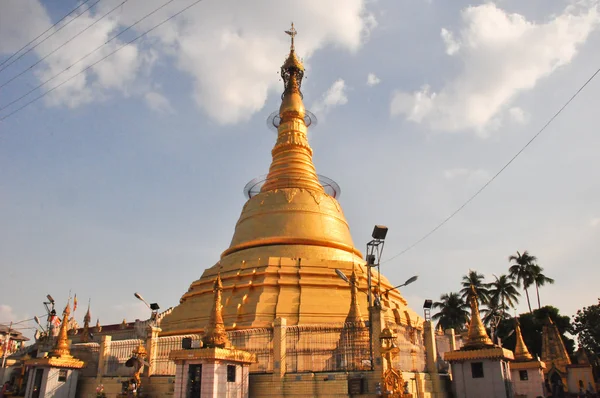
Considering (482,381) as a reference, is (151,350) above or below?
above

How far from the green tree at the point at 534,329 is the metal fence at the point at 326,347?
33.6 meters

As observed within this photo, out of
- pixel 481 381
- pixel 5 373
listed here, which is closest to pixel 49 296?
pixel 5 373

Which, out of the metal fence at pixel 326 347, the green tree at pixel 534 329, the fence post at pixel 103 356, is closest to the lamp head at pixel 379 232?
the metal fence at pixel 326 347

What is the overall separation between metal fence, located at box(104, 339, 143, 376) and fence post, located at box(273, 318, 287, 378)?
7.27m

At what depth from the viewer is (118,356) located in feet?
77.2

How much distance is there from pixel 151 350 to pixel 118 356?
270 centimetres

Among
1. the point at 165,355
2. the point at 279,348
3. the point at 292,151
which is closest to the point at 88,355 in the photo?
the point at 165,355

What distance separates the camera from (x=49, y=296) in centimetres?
3105

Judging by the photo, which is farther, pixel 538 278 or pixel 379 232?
pixel 538 278

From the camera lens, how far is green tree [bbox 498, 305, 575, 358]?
1954 inches

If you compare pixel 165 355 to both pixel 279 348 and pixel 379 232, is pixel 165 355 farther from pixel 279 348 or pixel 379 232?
pixel 379 232

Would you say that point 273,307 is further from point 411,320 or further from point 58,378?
point 58,378

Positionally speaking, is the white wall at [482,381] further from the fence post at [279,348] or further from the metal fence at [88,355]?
the metal fence at [88,355]

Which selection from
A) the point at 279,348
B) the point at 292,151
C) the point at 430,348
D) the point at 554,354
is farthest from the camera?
the point at 292,151
